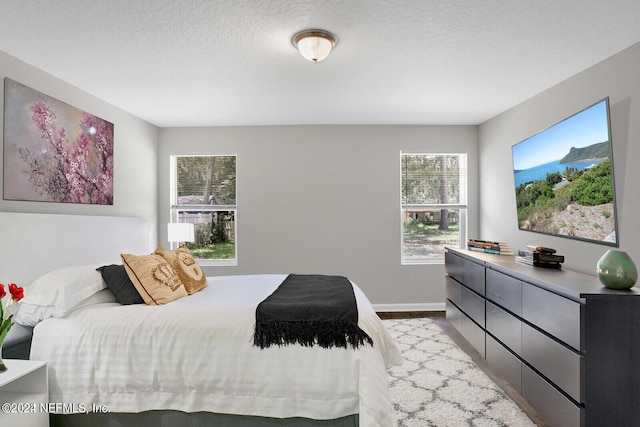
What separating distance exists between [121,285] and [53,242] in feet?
2.49

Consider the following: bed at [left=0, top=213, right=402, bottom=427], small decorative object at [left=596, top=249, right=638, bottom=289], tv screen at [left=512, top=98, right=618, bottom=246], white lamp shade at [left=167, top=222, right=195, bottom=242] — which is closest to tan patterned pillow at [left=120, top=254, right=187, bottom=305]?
bed at [left=0, top=213, right=402, bottom=427]

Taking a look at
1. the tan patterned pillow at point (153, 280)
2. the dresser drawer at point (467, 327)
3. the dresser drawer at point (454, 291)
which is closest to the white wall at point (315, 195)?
the dresser drawer at point (454, 291)

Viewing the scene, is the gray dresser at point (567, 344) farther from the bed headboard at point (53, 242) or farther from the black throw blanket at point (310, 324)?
the bed headboard at point (53, 242)

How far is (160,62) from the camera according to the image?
277cm

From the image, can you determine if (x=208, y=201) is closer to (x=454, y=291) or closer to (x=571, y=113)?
(x=454, y=291)

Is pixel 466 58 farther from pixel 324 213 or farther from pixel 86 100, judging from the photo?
pixel 86 100

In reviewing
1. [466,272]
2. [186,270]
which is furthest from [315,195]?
[186,270]

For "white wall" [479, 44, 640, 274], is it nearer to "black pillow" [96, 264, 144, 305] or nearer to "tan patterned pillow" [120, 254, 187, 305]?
"tan patterned pillow" [120, 254, 187, 305]

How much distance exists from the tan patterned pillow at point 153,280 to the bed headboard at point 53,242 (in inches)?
24.7

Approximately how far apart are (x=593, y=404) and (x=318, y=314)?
4.88ft

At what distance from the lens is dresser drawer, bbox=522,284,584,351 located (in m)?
1.94

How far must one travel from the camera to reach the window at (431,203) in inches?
196

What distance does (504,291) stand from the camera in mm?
2793

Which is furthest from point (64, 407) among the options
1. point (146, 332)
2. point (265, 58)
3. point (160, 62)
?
point (265, 58)
